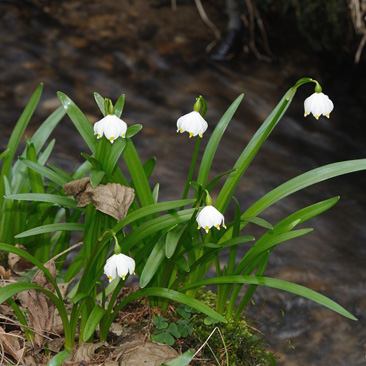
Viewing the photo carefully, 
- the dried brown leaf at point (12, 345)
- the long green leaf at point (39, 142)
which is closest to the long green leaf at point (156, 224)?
the dried brown leaf at point (12, 345)

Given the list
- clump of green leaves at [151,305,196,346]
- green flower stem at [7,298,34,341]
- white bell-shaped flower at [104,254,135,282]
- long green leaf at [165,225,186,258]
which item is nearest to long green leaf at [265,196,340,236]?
long green leaf at [165,225,186,258]

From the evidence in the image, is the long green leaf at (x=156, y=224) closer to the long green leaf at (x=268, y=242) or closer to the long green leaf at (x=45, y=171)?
the long green leaf at (x=268, y=242)

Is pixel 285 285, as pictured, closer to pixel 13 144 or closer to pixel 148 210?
pixel 148 210

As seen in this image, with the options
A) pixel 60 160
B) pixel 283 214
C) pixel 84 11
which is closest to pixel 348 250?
pixel 283 214

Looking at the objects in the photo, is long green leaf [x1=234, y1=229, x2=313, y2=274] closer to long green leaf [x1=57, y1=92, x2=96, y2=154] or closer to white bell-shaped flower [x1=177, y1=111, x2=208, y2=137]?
white bell-shaped flower [x1=177, y1=111, x2=208, y2=137]

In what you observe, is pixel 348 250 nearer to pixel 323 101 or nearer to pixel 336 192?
pixel 336 192

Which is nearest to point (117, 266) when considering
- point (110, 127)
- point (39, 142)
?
point (110, 127)
